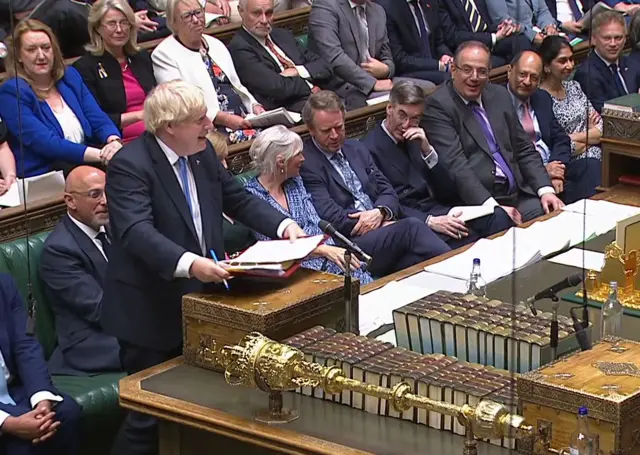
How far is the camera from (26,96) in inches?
208

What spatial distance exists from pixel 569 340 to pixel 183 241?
1.12 meters

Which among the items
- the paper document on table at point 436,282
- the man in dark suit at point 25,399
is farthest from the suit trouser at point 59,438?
the paper document on table at point 436,282

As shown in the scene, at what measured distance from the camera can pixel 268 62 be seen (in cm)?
632

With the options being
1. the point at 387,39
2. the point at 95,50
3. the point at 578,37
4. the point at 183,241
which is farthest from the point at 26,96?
the point at 578,37

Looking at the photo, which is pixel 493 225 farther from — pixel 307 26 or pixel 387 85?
pixel 307 26

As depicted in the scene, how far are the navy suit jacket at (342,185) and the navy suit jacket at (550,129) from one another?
3.68ft

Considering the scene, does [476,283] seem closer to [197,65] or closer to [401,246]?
[401,246]

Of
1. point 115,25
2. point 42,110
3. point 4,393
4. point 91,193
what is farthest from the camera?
point 115,25

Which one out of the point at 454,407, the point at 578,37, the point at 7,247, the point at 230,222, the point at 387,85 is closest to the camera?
the point at 454,407

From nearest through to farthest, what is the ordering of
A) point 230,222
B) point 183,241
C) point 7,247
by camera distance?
point 183,241, point 7,247, point 230,222

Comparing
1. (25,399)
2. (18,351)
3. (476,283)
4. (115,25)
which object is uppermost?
(115,25)

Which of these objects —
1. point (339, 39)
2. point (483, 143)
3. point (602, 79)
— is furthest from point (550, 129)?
point (339, 39)

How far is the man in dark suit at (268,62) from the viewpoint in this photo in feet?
20.4

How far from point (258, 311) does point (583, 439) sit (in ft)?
3.08
